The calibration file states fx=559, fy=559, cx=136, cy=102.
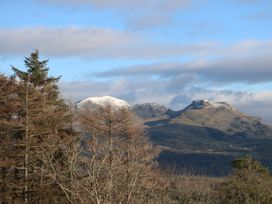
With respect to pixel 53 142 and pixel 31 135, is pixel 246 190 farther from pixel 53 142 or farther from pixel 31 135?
pixel 31 135

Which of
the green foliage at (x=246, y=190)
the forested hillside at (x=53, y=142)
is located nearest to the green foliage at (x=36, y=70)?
the forested hillside at (x=53, y=142)

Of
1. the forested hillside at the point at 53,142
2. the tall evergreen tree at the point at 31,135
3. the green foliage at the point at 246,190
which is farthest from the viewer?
the green foliage at the point at 246,190

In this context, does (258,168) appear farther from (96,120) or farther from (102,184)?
(102,184)

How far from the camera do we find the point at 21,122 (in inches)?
1561

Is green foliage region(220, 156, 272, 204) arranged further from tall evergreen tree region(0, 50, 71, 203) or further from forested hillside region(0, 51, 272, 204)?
tall evergreen tree region(0, 50, 71, 203)

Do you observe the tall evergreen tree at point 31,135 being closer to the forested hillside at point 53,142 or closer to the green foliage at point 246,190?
the forested hillside at point 53,142

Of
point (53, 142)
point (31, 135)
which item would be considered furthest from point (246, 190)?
point (31, 135)

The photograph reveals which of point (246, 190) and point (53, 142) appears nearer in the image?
point (53, 142)

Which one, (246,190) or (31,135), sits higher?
(31,135)

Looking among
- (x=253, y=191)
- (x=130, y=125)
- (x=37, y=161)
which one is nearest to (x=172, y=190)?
(x=130, y=125)

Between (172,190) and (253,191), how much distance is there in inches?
1185

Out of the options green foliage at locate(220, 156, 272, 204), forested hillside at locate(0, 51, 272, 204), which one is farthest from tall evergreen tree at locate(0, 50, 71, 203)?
green foliage at locate(220, 156, 272, 204)

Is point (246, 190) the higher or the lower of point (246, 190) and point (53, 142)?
the lower

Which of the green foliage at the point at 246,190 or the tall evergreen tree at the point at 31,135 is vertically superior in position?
the tall evergreen tree at the point at 31,135
